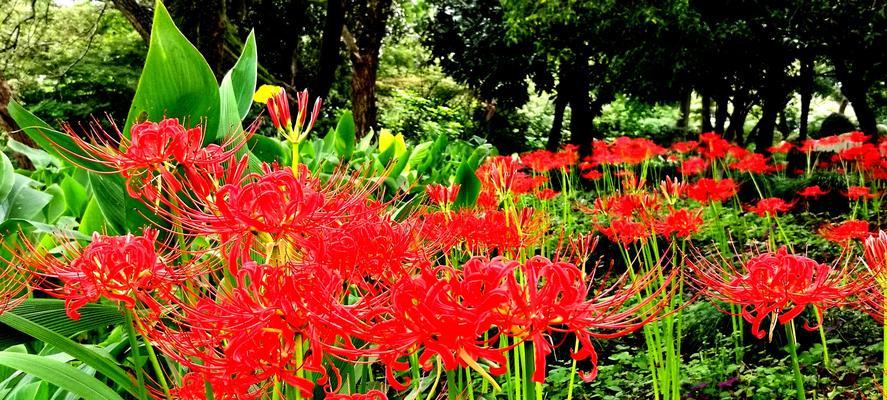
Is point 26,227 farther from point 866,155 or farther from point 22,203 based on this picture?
point 866,155

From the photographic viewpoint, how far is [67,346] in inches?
41.7

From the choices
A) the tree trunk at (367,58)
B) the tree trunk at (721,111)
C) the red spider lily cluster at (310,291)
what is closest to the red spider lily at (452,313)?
the red spider lily cluster at (310,291)

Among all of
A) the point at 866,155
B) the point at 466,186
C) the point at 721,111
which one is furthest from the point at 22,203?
the point at 721,111

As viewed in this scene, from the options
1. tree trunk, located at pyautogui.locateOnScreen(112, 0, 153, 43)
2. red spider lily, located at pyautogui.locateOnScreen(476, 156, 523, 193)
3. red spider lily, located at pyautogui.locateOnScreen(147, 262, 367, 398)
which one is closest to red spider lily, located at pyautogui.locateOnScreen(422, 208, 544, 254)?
red spider lily, located at pyautogui.locateOnScreen(476, 156, 523, 193)

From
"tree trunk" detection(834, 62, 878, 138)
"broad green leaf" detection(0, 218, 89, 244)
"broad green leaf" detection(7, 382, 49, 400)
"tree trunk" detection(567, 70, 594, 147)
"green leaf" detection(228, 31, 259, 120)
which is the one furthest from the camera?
"tree trunk" detection(567, 70, 594, 147)

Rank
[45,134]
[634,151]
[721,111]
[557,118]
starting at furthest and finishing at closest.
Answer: [557,118]
[721,111]
[634,151]
[45,134]

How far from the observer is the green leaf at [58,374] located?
94cm

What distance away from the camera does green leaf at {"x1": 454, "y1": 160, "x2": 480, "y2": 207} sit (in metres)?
2.83

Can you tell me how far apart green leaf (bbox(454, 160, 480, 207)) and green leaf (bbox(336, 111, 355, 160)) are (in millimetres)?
733

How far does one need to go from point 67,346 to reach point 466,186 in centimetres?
196

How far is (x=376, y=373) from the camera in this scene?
285 centimetres

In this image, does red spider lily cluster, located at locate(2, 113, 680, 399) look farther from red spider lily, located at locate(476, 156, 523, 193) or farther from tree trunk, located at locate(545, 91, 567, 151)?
tree trunk, located at locate(545, 91, 567, 151)

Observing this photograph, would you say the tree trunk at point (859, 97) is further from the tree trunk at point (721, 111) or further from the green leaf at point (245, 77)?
the green leaf at point (245, 77)

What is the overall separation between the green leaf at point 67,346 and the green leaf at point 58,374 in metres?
0.02
